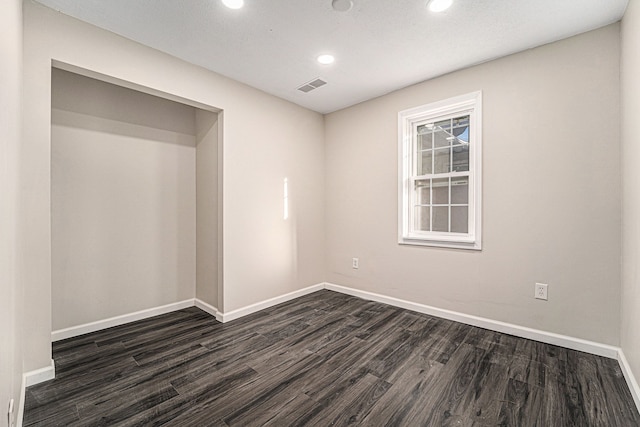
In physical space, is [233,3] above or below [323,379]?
above

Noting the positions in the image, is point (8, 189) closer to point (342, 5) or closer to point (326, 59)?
point (342, 5)

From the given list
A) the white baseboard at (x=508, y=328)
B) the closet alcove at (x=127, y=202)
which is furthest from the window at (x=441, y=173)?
the closet alcove at (x=127, y=202)

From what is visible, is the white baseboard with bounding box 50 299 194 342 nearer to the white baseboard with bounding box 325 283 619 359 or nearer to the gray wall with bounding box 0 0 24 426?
the gray wall with bounding box 0 0 24 426

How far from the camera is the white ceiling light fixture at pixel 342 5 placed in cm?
198

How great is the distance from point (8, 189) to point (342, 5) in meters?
2.23

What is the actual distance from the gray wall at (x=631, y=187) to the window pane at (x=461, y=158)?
115cm

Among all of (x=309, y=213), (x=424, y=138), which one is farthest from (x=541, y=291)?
(x=309, y=213)

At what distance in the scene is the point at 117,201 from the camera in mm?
2947

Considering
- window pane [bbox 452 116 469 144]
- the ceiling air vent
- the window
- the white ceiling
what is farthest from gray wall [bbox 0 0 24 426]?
window pane [bbox 452 116 469 144]

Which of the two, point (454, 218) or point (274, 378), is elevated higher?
point (454, 218)

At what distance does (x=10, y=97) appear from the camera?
4.54 feet

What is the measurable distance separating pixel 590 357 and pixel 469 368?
40.2 inches

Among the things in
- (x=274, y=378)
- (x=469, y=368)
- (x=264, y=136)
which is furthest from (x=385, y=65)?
(x=274, y=378)

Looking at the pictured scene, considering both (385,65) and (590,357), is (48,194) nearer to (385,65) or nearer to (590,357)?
(385,65)
